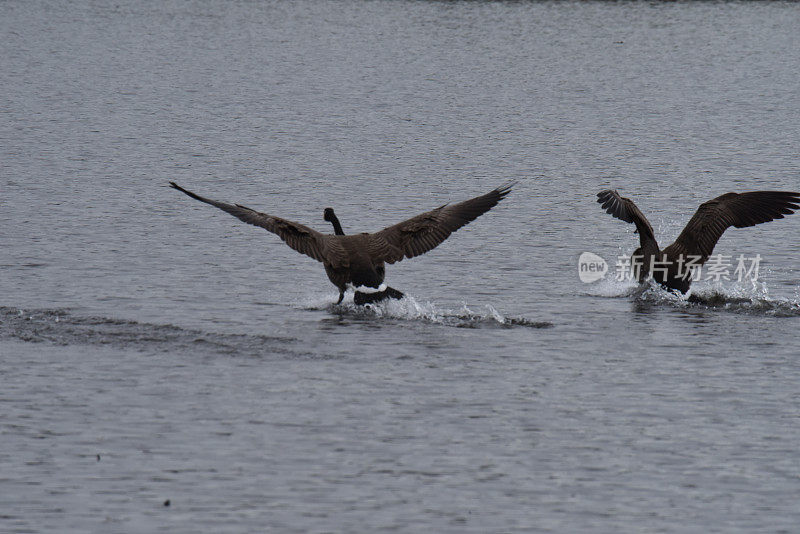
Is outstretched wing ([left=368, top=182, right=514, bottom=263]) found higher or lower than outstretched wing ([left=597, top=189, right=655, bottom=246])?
lower

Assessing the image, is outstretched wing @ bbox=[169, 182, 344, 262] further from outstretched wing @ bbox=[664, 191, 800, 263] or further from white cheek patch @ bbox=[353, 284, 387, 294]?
outstretched wing @ bbox=[664, 191, 800, 263]

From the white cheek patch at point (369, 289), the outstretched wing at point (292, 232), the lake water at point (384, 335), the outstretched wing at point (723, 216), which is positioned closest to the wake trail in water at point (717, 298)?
the lake water at point (384, 335)

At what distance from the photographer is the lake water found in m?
11.5

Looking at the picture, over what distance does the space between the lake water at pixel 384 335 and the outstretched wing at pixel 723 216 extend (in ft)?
2.44

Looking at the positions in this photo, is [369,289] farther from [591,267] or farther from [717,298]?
[591,267]

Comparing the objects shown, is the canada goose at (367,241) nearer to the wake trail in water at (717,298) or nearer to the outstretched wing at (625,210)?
the outstretched wing at (625,210)

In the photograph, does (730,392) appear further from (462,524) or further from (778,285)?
(778,285)

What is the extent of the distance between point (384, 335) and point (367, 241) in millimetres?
1902

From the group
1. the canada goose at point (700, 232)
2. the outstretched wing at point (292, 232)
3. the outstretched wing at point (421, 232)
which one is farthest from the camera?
the canada goose at point (700, 232)

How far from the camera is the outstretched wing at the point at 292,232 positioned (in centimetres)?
1745

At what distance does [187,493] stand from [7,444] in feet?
7.11

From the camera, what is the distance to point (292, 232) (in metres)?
17.7

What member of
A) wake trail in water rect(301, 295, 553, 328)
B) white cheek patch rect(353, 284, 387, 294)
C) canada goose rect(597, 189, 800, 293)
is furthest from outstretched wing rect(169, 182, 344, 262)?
canada goose rect(597, 189, 800, 293)

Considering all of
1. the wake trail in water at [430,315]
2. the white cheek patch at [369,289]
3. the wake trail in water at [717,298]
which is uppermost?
the wake trail in water at [717,298]
